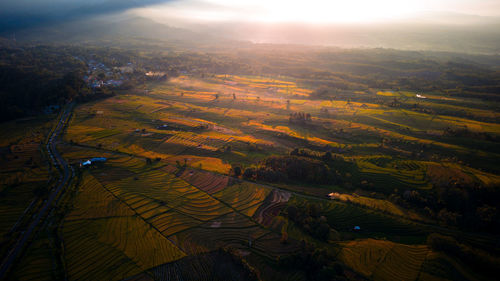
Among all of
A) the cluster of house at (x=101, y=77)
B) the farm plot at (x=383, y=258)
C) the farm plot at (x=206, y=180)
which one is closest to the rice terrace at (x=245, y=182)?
the farm plot at (x=383, y=258)

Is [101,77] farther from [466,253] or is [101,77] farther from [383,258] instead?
[466,253]

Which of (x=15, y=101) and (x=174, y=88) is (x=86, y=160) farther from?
(x=174, y=88)

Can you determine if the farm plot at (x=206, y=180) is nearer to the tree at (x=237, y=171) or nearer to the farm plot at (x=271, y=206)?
the tree at (x=237, y=171)

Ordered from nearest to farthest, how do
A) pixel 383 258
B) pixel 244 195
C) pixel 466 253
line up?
pixel 466 253, pixel 383 258, pixel 244 195

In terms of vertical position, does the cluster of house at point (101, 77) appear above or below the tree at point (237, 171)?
above

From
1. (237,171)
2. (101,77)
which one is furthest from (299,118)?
(101,77)

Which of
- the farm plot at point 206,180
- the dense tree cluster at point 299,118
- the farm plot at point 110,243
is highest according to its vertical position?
the dense tree cluster at point 299,118

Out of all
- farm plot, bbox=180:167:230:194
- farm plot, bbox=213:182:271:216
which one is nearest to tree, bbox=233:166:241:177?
farm plot, bbox=180:167:230:194
